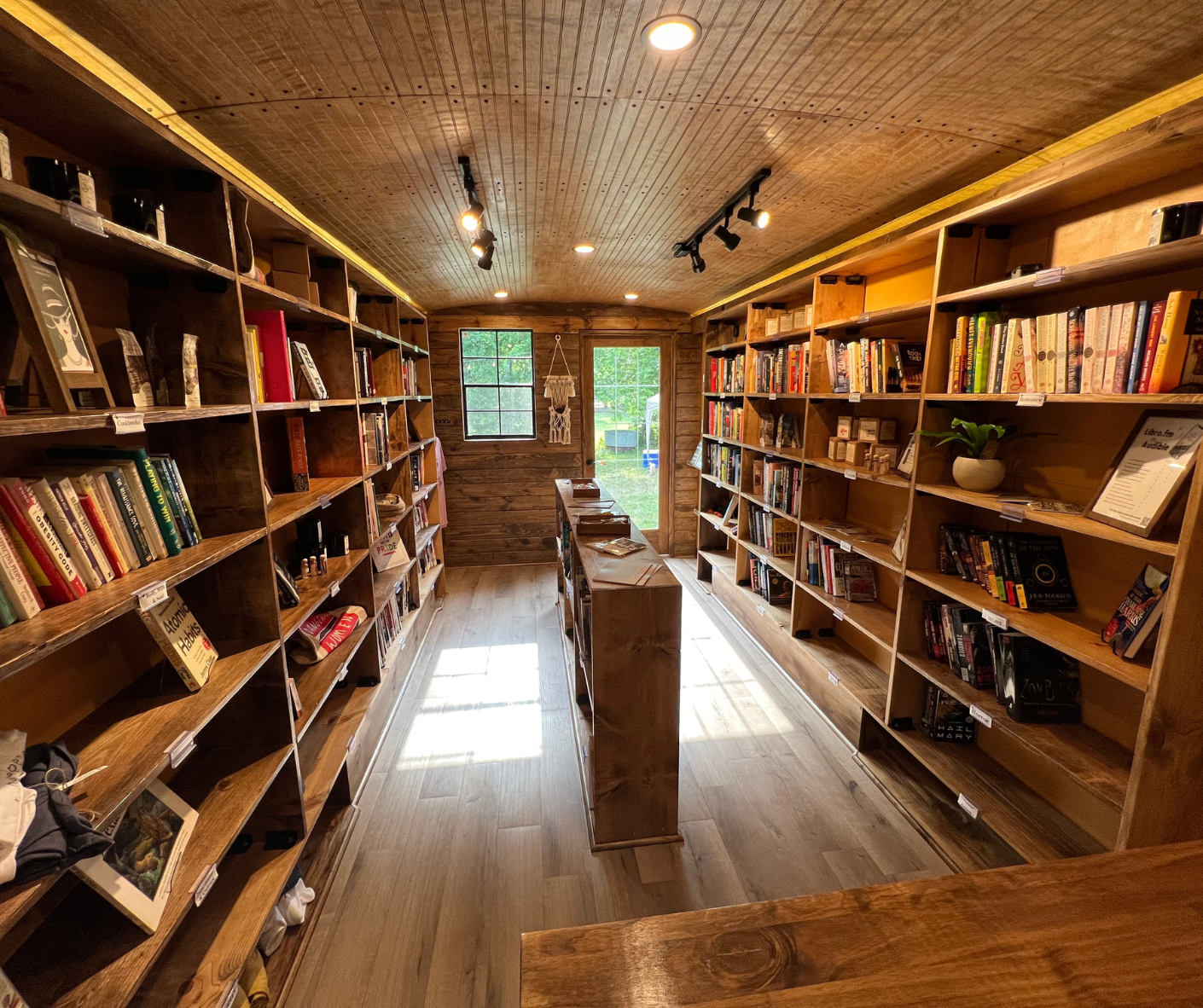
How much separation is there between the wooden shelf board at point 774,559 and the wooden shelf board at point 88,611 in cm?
279

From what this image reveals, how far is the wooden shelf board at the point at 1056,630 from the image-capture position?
1.48 metres

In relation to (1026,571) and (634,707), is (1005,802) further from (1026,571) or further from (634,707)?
(634,707)

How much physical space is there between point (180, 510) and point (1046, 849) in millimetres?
2668

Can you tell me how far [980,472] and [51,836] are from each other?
255 cm

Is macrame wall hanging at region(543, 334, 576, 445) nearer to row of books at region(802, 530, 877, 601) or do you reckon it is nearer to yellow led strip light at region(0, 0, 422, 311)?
row of books at region(802, 530, 877, 601)

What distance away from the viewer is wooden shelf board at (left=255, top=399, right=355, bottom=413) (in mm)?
1694

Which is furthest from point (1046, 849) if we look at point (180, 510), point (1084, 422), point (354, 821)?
point (180, 510)

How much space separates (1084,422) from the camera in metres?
1.84

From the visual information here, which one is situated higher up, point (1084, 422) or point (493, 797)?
point (1084, 422)

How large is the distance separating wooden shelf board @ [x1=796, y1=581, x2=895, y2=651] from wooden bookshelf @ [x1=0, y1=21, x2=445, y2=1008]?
2.27 meters

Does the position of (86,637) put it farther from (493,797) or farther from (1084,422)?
(1084,422)

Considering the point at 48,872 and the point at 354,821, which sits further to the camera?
the point at 354,821

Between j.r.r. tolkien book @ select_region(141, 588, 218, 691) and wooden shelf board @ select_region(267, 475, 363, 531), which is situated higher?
wooden shelf board @ select_region(267, 475, 363, 531)

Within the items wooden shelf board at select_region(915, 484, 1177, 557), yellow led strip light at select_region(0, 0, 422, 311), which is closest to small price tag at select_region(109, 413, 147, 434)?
yellow led strip light at select_region(0, 0, 422, 311)
